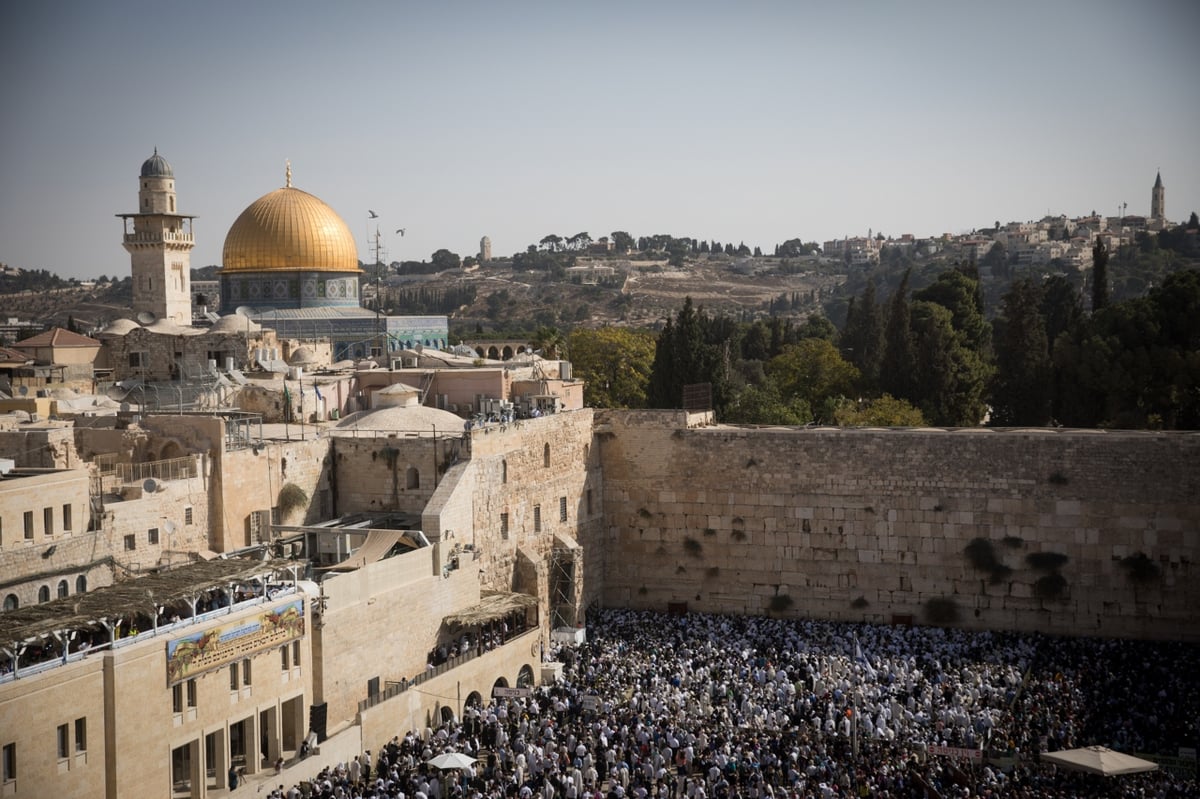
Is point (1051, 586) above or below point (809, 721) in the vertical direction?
above

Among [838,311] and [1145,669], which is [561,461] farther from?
[838,311]

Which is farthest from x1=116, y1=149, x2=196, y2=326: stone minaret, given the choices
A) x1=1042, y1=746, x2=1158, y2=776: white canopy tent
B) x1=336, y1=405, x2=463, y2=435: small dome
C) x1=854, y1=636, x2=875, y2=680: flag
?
x1=1042, y1=746, x2=1158, y2=776: white canopy tent

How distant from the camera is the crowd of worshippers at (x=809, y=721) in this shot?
18.1 meters

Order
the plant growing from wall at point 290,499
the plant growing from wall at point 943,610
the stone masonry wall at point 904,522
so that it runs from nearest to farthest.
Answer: the plant growing from wall at point 290,499 → the stone masonry wall at point 904,522 → the plant growing from wall at point 943,610

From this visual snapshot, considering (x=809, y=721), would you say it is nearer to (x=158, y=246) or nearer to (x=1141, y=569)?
(x=1141, y=569)

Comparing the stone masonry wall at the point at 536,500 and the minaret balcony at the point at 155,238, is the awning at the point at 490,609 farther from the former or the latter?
the minaret balcony at the point at 155,238

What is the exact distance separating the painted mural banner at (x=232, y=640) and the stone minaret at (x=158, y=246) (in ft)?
77.6

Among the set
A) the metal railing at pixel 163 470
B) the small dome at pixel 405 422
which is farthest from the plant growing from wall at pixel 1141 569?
the metal railing at pixel 163 470

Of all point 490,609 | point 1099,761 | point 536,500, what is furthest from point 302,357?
point 1099,761

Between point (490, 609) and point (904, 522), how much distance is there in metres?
8.96

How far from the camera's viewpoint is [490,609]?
23.0 metres

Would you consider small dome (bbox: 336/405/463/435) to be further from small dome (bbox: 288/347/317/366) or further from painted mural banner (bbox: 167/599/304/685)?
small dome (bbox: 288/347/317/366)

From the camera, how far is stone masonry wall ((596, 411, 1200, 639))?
24828 millimetres

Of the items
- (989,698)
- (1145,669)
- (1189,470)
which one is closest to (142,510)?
(989,698)
